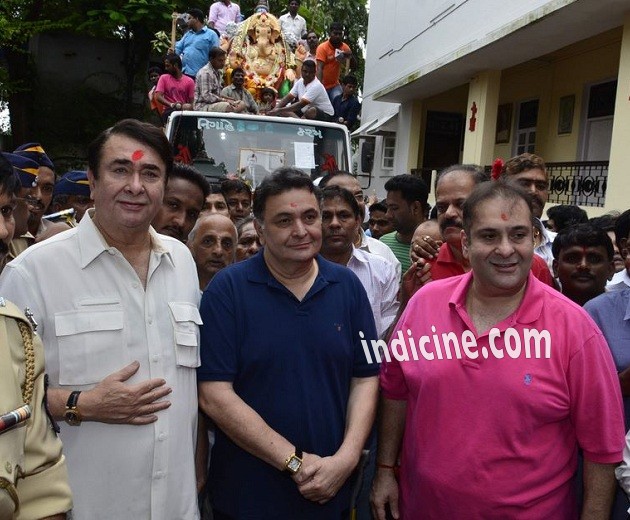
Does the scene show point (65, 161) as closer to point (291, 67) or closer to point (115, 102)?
point (115, 102)

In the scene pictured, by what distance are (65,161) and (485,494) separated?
17028mm

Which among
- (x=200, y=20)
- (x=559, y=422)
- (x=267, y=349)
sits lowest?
(x=559, y=422)

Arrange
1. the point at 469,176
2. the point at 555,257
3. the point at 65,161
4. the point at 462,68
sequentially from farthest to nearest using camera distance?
the point at 65,161 < the point at 462,68 < the point at 555,257 < the point at 469,176

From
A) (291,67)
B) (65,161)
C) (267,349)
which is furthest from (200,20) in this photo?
(267,349)

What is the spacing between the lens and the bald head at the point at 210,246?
3281 mm

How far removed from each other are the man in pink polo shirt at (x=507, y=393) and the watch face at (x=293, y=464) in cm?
44

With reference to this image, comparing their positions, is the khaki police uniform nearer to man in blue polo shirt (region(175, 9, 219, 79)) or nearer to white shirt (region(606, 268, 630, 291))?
white shirt (region(606, 268, 630, 291))

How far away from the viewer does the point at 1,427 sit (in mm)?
1586

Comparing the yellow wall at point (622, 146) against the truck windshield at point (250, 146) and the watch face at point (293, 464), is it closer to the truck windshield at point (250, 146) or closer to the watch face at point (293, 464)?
the truck windshield at point (250, 146)

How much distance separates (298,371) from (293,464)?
32cm

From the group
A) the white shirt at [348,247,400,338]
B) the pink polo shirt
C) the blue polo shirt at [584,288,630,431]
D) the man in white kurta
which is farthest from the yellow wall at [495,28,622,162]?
the man in white kurta

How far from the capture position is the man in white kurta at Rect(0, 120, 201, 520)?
2156 mm

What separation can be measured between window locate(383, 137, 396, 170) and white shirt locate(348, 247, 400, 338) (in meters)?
15.6

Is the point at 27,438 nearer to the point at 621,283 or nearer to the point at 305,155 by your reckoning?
the point at 621,283
